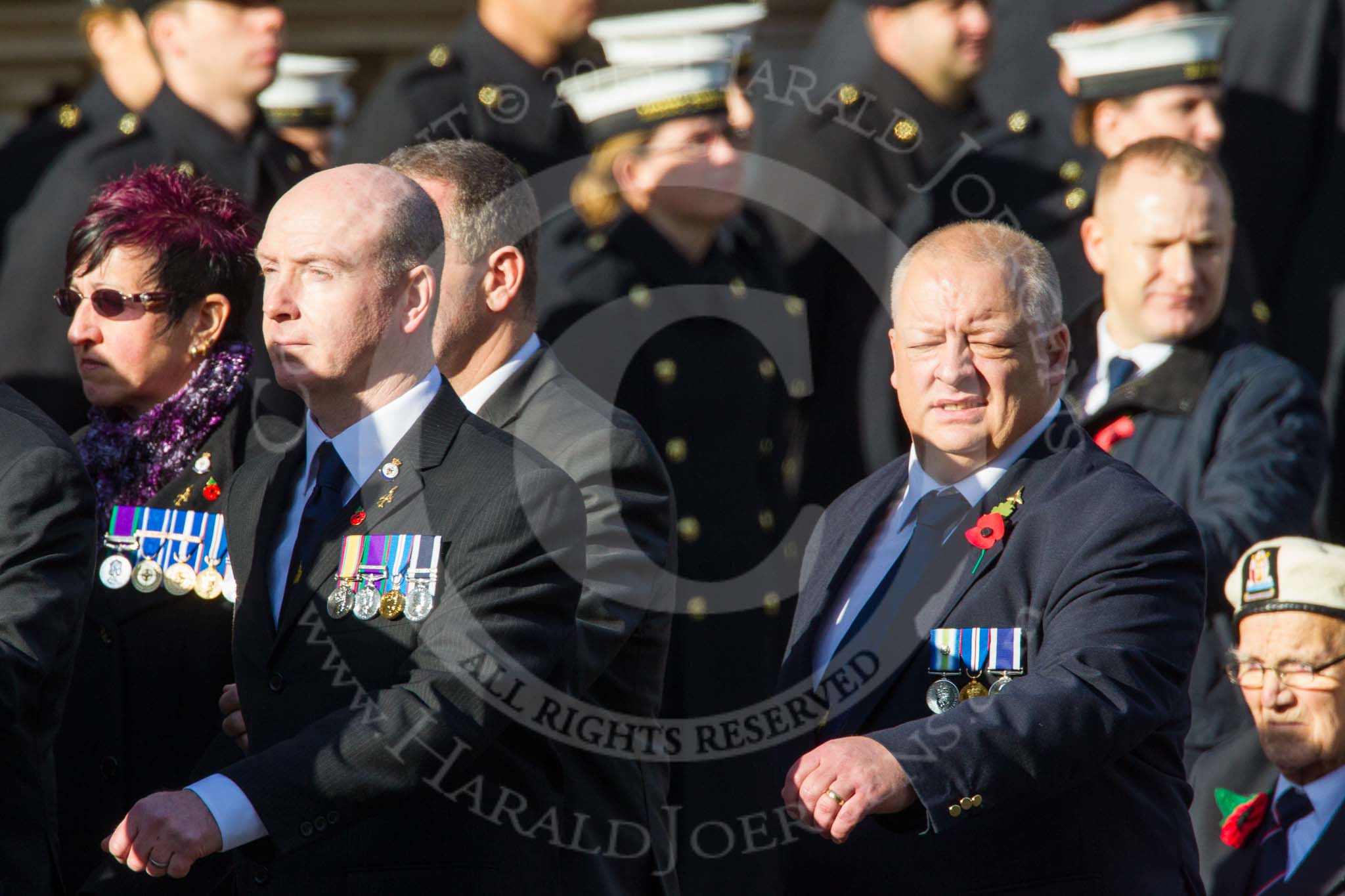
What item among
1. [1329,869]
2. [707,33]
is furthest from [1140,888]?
[707,33]

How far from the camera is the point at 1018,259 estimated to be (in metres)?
3.30

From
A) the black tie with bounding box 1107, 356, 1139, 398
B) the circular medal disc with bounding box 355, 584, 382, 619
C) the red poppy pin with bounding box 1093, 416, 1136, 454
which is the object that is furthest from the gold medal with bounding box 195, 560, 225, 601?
the black tie with bounding box 1107, 356, 1139, 398

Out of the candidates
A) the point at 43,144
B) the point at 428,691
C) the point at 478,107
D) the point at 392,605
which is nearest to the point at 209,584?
the point at 392,605

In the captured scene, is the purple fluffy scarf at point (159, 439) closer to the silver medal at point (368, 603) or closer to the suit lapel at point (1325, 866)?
the silver medal at point (368, 603)

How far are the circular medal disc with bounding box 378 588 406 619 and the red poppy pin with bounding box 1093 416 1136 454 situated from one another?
8.09ft

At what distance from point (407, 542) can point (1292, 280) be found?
435 cm

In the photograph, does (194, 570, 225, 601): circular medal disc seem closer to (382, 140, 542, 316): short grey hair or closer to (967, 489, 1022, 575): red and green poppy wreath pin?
(382, 140, 542, 316): short grey hair

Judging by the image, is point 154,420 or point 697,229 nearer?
point 154,420

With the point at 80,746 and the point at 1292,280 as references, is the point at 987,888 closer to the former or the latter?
the point at 80,746

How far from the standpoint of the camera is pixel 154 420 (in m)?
3.92

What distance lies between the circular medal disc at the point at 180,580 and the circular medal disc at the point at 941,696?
1.47m

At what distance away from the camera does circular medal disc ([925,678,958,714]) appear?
3.14m

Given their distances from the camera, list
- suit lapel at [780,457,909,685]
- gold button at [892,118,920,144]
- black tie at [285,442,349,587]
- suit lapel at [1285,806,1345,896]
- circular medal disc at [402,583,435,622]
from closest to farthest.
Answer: circular medal disc at [402,583,435,622] → black tie at [285,442,349,587] → suit lapel at [780,457,909,685] → suit lapel at [1285,806,1345,896] → gold button at [892,118,920,144]

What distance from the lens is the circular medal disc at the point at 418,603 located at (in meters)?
2.97
